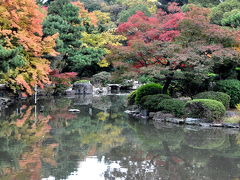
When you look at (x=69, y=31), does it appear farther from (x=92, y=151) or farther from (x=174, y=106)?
(x=92, y=151)

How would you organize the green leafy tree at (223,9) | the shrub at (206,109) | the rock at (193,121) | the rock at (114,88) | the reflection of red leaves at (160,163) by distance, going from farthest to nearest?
the green leafy tree at (223,9)
the rock at (114,88)
the rock at (193,121)
the shrub at (206,109)
the reflection of red leaves at (160,163)

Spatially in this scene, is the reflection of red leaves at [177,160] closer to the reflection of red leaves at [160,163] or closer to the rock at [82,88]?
the reflection of red leaves at [160,163]

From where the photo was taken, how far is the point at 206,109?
12320 mm

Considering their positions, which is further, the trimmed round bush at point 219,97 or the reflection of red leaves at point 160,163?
the trimmed round bush at point 219,97

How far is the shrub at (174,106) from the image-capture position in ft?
43.1

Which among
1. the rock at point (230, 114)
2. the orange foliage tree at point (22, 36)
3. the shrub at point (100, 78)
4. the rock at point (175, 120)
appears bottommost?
the rock at point (175, 120)

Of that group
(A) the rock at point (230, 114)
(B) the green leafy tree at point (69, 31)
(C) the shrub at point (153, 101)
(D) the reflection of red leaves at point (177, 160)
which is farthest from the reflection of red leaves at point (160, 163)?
(B) the green leafy tree at point (69, 31)

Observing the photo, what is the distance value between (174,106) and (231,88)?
114 inches

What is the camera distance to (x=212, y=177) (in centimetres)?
695

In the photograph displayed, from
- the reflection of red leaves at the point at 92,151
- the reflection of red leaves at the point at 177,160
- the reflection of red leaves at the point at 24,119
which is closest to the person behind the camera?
the reflection of red leaves at the point at 177,160

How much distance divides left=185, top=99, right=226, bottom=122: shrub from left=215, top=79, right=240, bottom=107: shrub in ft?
6.14

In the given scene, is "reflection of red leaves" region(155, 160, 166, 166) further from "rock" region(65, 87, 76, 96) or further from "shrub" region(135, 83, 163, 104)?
"rock" region(65, 87, 76, 96)

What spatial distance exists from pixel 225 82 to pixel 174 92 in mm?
3190

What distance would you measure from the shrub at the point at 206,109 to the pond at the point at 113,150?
0.75 m
